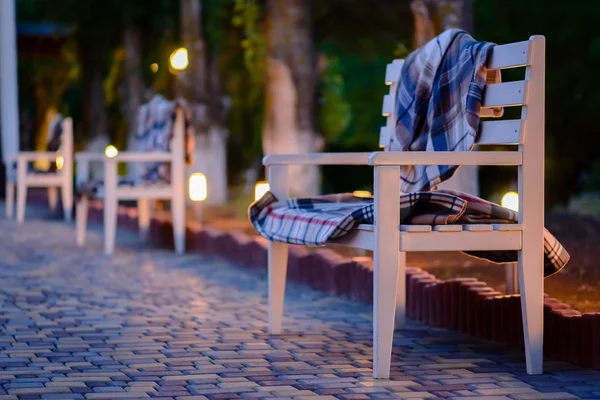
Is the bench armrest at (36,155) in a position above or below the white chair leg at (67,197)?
above

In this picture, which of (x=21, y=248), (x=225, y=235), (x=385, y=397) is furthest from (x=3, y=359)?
(x=21, y=248)

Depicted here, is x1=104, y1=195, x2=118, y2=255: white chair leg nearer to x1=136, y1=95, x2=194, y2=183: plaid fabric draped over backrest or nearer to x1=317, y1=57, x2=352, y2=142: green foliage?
x1=136, y1=95, x2=194, y2=183: plaid fabric draped over backrest

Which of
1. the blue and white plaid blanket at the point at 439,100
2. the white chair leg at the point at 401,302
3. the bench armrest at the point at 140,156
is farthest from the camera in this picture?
the bench armrest at the point at 140,156

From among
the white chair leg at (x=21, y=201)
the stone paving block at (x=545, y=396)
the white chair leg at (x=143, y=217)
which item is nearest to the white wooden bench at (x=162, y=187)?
the white chair leg at (x=143, y=217)

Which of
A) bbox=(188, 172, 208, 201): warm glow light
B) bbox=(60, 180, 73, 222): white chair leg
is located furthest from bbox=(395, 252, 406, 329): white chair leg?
bbox=(60, 180, 73, 222): white chair leg

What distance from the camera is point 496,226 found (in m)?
3.84

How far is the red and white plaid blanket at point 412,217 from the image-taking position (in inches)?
150

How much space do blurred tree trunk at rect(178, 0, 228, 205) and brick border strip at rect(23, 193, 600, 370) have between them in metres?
5.58

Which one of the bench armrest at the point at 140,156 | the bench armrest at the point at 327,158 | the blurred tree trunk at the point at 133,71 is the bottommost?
the bench armrest at the point at 140,156

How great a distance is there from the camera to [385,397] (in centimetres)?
344

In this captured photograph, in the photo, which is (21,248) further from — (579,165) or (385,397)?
(579,165)

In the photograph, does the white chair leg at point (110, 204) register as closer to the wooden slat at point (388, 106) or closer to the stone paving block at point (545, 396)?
the wooden slat at point (388, 106)

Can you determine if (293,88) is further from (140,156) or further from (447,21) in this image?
(447,21)

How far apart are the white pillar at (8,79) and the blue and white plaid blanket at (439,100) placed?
13732mm
